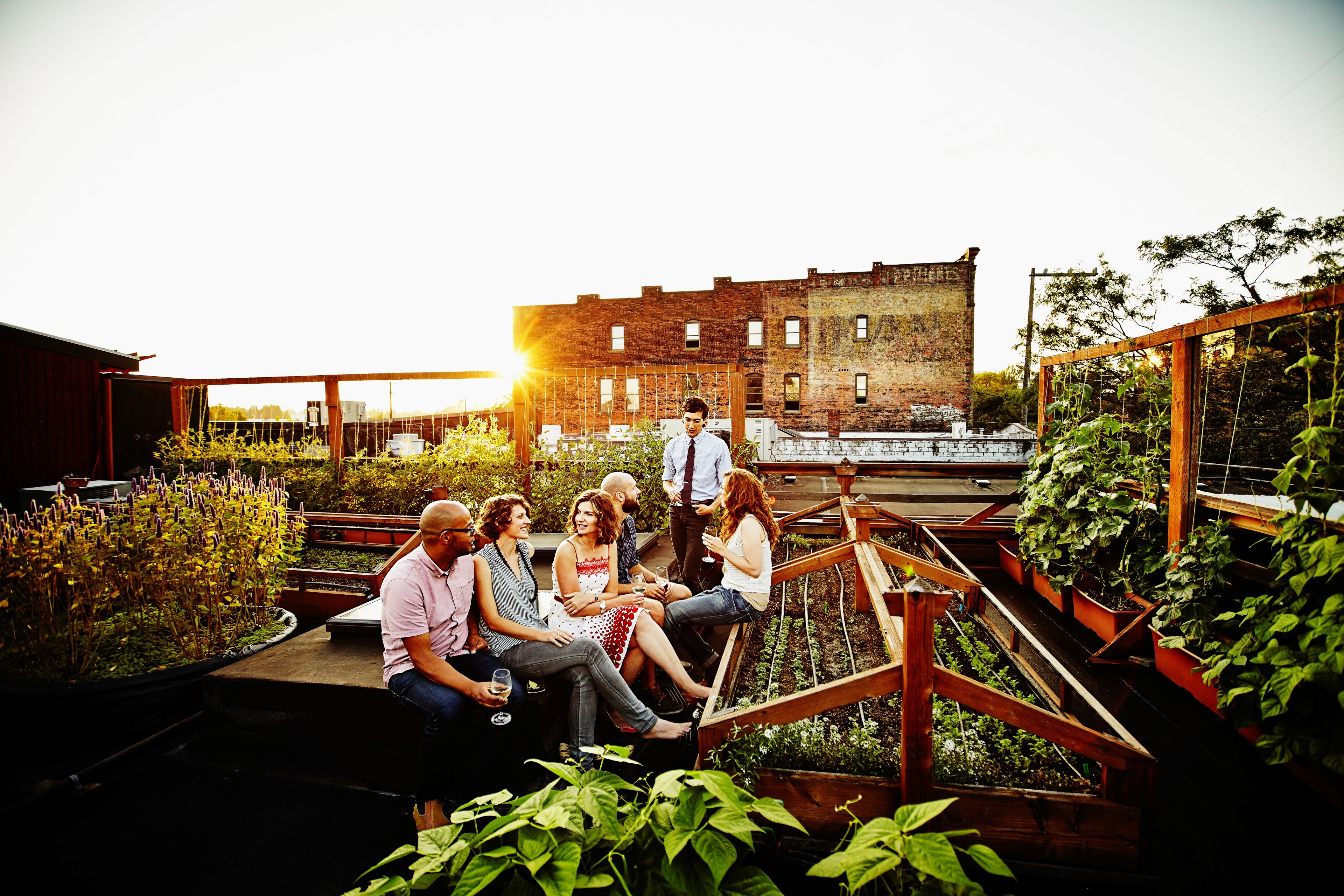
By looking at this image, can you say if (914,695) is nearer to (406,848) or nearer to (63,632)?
(406,848)

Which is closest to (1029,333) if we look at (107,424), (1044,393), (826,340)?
(826,340)

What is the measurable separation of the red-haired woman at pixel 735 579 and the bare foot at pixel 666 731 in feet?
2.27

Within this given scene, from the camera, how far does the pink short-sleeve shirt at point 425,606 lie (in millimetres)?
2639

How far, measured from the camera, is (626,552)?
3883 mm

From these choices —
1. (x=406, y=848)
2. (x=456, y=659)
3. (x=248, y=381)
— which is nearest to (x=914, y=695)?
(x=406, y=848)

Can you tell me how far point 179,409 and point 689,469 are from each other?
808 cm

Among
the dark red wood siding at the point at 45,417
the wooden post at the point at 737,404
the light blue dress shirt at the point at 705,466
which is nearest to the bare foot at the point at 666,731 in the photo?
the light blue dress shirt at the point at 705,466

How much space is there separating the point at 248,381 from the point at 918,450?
17778mm

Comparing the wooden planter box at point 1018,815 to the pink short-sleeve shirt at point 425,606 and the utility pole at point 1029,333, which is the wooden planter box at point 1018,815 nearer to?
the pink short-sleeve shirt at point 425,606

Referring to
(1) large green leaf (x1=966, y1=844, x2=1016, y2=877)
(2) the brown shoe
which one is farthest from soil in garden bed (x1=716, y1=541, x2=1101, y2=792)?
(1) large green leaf (x1=966, y1=844, x2=1016, y2=877)

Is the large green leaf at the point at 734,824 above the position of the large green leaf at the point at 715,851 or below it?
above

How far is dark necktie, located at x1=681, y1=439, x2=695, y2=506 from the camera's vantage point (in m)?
5.00

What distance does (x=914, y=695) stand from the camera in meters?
2.22

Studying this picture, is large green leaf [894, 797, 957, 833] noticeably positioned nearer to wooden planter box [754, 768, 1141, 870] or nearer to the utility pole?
wooden planter box [754, 768, 1141, 870]
